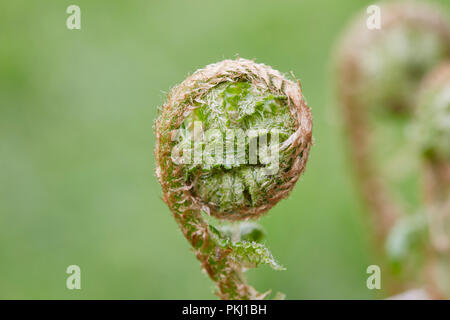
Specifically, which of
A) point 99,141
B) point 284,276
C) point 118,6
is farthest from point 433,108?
point 118,6

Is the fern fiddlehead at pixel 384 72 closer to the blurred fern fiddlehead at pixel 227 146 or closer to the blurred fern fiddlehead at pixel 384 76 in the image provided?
the blurred fern fiddlehead at pixel 384 76

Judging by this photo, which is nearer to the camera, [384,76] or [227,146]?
[227,146]

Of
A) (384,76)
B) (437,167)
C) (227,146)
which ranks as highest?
(384,76)

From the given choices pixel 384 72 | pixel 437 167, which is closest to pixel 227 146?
pixel 437 167

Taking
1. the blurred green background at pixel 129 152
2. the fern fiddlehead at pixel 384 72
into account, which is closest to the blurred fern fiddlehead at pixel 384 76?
the fern fiddlehead at pixel 384 72

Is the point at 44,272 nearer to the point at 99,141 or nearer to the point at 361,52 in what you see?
the point at 99,141

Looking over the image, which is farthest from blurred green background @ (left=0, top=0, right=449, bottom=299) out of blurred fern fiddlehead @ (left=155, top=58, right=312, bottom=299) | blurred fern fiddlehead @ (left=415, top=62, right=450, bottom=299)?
blurred fern fiddlehead @ (left=155, top=58, right=312, bottom=299)

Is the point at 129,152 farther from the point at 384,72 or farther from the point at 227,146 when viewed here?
the point at 227,146
